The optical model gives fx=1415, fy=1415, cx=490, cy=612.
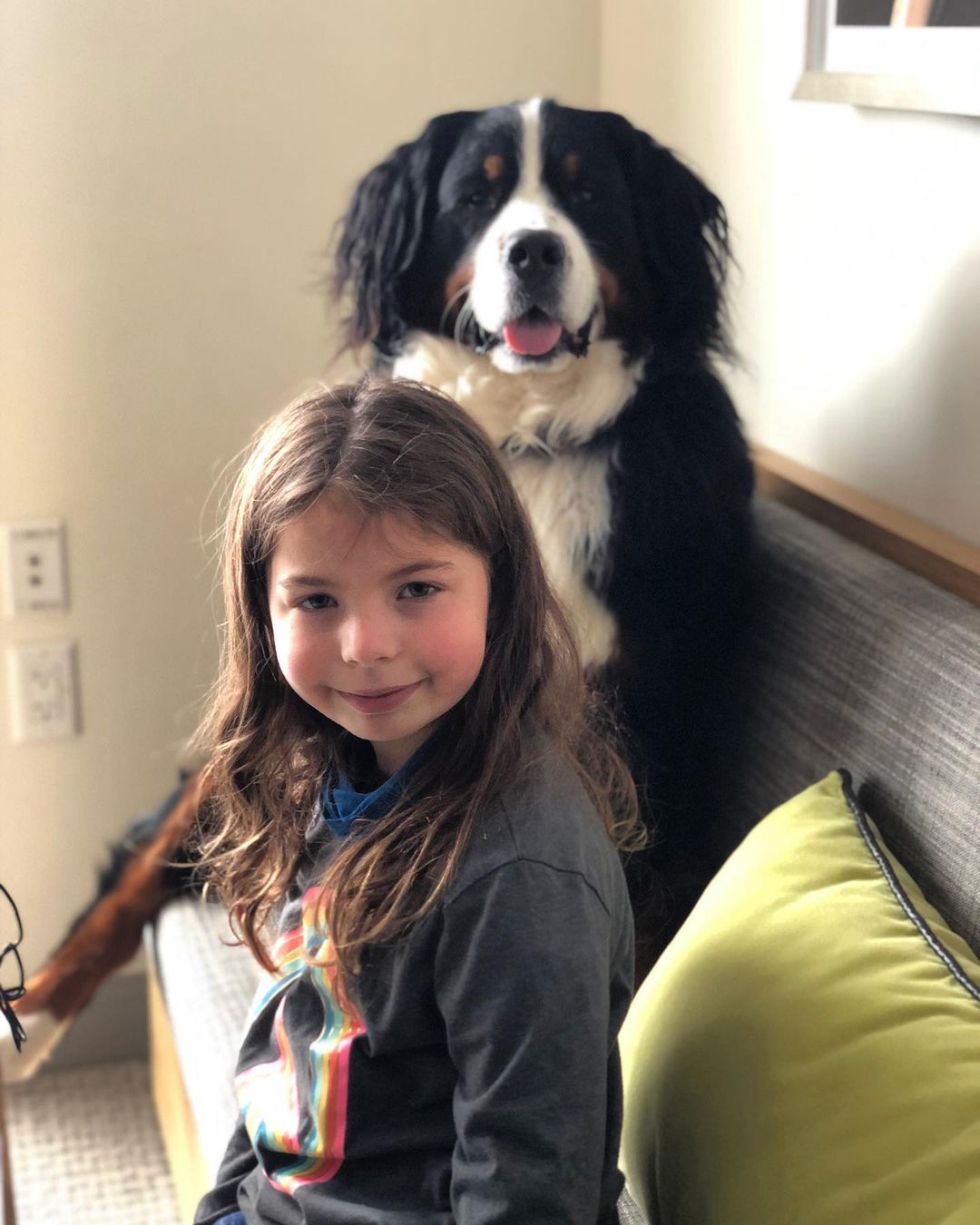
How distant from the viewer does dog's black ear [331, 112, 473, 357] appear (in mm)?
1263

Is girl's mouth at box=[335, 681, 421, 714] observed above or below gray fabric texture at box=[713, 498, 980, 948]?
above

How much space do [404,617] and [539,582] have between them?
4.6 inches

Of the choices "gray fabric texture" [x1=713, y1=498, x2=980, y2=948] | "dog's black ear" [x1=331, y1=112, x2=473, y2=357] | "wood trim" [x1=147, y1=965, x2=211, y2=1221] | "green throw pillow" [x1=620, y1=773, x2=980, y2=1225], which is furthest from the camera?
"wood trim" [x1=147, y1=965, x2=211, y2=1221]

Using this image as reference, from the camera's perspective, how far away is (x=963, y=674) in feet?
3.34

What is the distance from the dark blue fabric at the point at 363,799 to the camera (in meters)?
0.93

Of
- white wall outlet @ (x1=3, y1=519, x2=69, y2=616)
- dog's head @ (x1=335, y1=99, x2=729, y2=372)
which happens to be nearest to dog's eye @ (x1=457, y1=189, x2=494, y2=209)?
dog's head @ (x1=335, y1=99, x2=729, y2=372)

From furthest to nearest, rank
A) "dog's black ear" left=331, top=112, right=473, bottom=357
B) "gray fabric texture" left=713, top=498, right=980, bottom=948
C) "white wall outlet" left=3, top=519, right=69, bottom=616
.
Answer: "white wall outlet" left=3, top=519, right=69, bottom=616 < "dog's black ear" left=331, top=112, right=473, bottom=357 < "gray fabric texture" left=713, top=498, right=980, bottom=948

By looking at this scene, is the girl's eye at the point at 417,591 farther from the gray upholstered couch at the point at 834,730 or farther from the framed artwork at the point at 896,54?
the framed artwork at the point at 896,54

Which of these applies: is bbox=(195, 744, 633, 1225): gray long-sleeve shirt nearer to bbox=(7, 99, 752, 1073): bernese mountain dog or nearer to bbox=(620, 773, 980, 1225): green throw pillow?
bbox=(620, 773, 980, 1225): green throw pillow

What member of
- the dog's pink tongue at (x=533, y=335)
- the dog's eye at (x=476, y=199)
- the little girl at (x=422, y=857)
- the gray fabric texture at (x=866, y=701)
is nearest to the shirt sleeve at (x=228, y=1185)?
the little girl at (x=422, y=857)

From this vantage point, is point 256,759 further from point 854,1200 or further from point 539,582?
point 854,1200

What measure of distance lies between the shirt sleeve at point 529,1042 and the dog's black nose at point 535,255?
22.1 inches

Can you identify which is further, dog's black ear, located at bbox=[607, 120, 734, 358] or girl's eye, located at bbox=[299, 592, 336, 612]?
dog's black ear, located at bbox=[607, 120, 734, 358]

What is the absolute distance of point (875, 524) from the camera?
1.31 m
